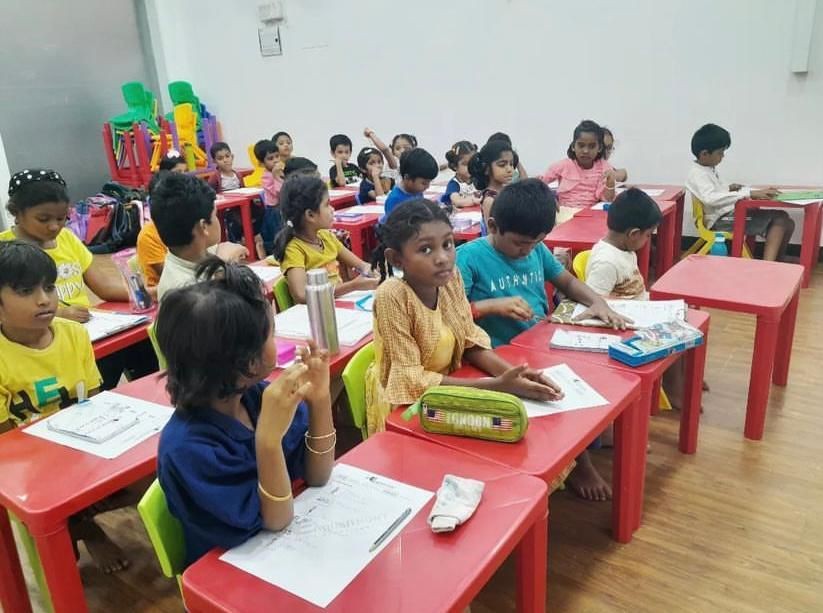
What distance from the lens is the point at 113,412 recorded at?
1542 mm

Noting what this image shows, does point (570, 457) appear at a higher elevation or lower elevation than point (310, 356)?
lower

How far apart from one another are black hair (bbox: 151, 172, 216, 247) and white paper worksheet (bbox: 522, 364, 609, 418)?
1.27m

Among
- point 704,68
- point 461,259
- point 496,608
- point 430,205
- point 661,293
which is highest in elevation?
point 704,68

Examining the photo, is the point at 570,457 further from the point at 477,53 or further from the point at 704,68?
the point at 477,53

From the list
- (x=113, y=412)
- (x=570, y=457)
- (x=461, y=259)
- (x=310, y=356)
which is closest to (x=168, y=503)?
(x=310, y=356)

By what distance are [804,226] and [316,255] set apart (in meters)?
3.32

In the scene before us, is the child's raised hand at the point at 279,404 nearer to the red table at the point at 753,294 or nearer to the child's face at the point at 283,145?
the red table at the point at 753,294

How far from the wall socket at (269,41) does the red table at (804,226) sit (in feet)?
16.7

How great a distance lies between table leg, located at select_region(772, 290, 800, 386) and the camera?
2.61m

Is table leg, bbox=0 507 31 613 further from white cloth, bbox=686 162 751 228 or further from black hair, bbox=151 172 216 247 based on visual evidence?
white cloth, bbox=686 162 751 228

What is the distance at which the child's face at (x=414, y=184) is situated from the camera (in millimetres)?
3609

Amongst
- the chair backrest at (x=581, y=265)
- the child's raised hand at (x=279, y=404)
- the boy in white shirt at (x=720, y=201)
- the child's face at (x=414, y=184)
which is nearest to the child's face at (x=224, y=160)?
the child's face at (x=414, y=184)

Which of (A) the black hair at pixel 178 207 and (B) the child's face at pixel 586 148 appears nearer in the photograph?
(A) the black hair at pixel 178 207

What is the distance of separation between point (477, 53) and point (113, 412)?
5000 mm
